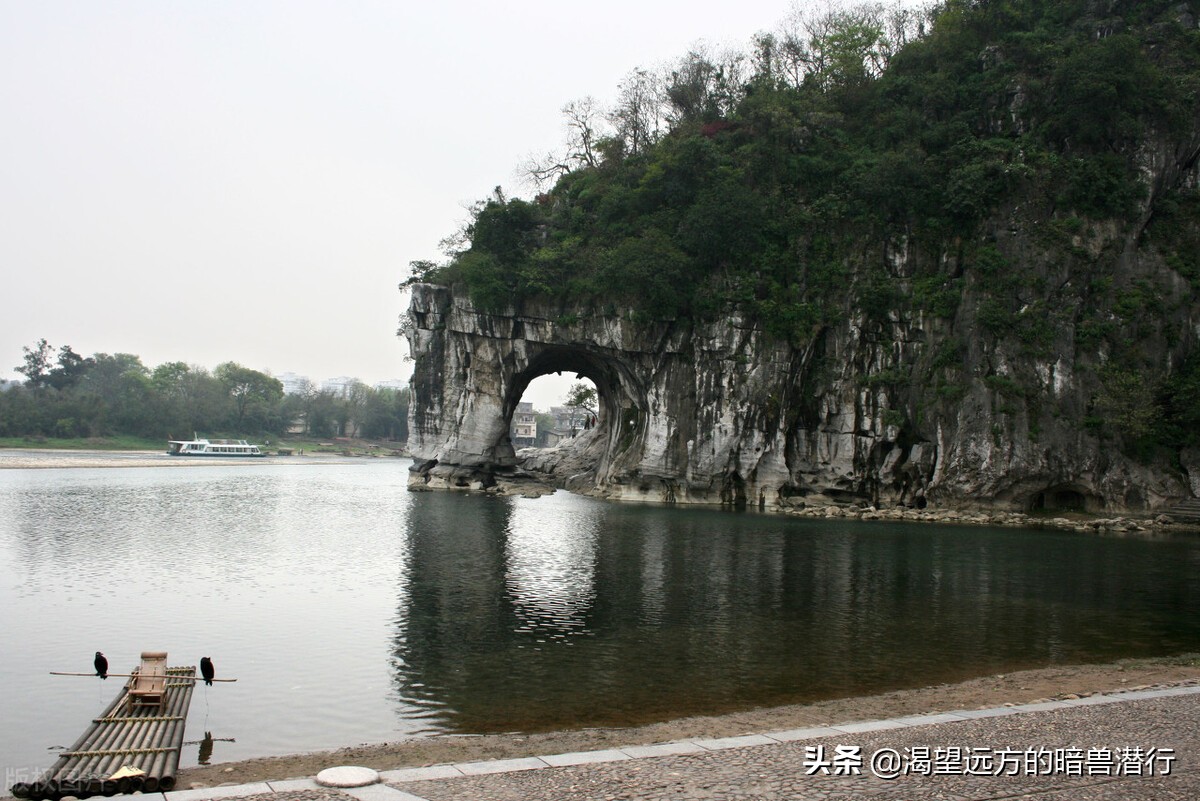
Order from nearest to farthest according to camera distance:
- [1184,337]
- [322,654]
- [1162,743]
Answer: [1162,743]
[322,654]
[1184,337]

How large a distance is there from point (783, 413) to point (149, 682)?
38.2m

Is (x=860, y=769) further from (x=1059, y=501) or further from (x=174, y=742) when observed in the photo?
(x=1059, y=501)

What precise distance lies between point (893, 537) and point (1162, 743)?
2513cm

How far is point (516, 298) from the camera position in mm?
51438

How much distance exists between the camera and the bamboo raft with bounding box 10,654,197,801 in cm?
841

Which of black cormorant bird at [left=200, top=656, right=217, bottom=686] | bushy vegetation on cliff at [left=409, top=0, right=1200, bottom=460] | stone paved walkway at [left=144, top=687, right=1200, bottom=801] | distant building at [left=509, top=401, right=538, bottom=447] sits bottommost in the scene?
black cormorant bird at [left=200, top=656, right=217, bottom=686]

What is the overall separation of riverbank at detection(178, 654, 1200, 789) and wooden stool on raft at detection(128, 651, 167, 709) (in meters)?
2.10

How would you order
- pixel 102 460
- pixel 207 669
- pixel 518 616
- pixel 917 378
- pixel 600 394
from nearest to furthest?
pixel 207 669
pixel 518 616
pixel 917 378
pixel 600 394
pixel 102 460

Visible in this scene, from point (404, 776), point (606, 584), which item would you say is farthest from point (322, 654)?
point (606, 584)

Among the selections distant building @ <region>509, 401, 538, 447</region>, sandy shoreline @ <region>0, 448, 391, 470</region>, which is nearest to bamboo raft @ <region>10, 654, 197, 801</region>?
sandy shoreline @ <region>0, 448, 391, 470</region>

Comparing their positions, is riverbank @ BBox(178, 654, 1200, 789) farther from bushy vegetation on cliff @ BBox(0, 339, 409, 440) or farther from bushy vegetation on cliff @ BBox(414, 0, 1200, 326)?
bushy vegetation on cliff @ BBox(0, 339, 409, 440)

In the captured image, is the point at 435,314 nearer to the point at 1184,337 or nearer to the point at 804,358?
the point at 804,358

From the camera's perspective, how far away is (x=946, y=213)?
44750 mm

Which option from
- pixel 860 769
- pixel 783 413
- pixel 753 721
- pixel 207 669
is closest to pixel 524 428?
pixel 783 413
